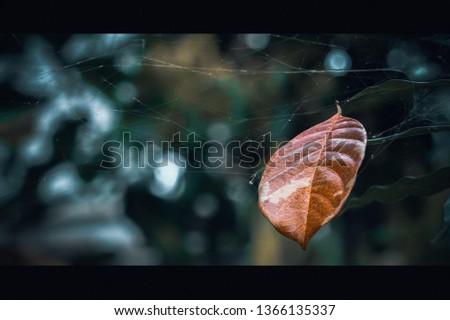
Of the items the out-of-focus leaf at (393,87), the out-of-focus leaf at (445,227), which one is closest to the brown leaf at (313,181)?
the out-of-focus leaf at (393,87)

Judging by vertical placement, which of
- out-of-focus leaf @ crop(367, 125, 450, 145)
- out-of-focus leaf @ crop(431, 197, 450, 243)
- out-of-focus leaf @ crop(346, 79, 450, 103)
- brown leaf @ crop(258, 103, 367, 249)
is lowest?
out-of-focus leaf @ crop(431, 197, 450, 243)

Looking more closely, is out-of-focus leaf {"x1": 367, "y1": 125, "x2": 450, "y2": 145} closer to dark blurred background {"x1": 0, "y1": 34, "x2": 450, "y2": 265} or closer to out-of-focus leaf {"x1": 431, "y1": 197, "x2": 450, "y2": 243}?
dark blurred background {"x1": 0, "y1": 34, "x2": 450, "y2": 265}

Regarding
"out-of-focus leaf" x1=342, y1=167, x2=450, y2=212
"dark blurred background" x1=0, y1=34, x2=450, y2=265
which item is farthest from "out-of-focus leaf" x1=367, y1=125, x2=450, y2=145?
"out-of-focus leaf" x1=342, y1=167, x2=450, y2=212

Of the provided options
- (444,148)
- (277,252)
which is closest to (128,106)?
(277,252)

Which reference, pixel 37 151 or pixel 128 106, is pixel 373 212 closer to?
pixel 128 106

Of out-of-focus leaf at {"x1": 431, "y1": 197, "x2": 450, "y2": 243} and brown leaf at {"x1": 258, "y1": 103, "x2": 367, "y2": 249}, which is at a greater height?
brown leaf at {"x1": 258, "y1": 103, "x2": 367, "y2": 249}

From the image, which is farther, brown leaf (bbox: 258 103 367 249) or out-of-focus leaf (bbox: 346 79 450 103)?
out-of-focus leaf (bbox: 346 79 450 103)
